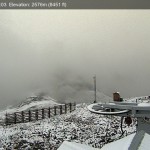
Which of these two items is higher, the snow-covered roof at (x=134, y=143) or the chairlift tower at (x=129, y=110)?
the snow-covered roof at (x=134, y=143)

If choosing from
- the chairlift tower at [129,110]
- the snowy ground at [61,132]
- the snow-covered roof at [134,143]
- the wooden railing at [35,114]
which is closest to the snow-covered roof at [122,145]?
the snow-covered roof at [134,143]

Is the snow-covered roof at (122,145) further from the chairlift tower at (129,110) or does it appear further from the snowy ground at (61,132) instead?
the snowy ground at (61,132)

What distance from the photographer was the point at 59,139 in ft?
56.7

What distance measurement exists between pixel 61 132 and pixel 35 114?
259 inches

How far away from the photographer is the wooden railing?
23812 millimetres

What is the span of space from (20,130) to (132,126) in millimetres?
7497

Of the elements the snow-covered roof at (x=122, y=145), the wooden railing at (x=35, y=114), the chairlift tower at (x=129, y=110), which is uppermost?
the snow-covered roof at (x=122, y=145)

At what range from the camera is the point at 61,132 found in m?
18.9

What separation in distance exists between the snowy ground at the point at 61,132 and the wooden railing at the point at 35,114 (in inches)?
60.6

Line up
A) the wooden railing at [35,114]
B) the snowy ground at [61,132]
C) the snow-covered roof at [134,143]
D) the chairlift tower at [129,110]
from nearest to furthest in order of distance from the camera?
1. the snow-covered roof at [134,143]
2. the chairlift tower at [129,110]
3. the snowy ground at [61,132]
4. the wooden railing at [35,114]

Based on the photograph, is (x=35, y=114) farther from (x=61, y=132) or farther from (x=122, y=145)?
(x=122, y=145)

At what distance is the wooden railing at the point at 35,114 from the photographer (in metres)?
23.8

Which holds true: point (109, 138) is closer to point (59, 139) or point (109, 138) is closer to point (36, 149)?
point (59, 139)
